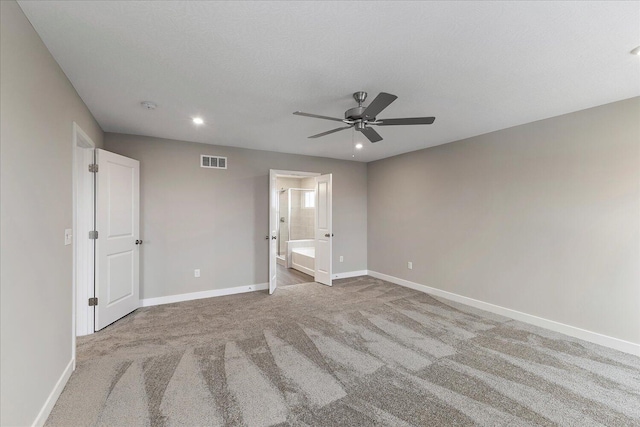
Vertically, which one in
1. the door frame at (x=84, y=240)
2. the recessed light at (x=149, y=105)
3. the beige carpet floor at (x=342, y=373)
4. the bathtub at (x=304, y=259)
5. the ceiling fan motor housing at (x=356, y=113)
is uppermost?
the recessed light at (x=149, y=105)

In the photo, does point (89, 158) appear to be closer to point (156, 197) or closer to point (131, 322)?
point (156, 197)

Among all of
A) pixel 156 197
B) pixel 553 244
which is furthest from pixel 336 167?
pixel 553 244

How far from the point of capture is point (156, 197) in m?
4.20

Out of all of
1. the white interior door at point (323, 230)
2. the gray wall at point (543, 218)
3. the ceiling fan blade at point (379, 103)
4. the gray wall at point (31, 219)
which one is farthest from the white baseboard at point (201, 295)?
the ceiling fan blade at point (379, 103)

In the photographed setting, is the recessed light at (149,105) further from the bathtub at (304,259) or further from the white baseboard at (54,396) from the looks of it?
the bathtub at (304,259)

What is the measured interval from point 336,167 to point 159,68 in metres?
4.02

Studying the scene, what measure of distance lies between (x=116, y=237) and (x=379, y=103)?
3.62m

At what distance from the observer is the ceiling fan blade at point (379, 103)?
2049 mm

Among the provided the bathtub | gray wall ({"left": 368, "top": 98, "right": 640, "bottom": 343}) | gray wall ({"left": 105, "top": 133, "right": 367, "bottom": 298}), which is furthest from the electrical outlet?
gray wall ({"left": 368, "top": 98, "right": 640, "bottom": 343})

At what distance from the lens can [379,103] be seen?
7.18 ft

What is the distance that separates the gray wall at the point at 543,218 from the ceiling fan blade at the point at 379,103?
8.18ft

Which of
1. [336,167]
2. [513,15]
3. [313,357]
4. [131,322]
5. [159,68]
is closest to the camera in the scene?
[513,15]

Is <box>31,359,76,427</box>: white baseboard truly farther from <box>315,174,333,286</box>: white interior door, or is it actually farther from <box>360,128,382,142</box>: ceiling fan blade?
<box>315,174,333,286</box>: white interior door

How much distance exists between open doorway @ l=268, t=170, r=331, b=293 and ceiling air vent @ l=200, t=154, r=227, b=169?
33.0 inches
